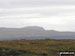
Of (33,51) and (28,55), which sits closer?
(28,55)

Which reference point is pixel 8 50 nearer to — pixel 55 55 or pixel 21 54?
pixel 21 54

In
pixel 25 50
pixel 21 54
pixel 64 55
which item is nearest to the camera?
pixel 64 55

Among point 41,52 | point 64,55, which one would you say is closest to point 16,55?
point 41,52

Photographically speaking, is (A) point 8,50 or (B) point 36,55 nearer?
(B) point 36,55

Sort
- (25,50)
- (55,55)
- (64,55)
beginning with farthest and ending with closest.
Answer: (25,50), (55,55), (64,55)

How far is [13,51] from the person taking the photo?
60.0 m

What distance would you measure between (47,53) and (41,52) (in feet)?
4.79

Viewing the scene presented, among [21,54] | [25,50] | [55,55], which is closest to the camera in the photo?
[55,55]

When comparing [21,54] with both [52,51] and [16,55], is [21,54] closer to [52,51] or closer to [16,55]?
[16,55]

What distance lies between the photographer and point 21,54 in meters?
58.2

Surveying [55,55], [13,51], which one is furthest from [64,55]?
[13,51]

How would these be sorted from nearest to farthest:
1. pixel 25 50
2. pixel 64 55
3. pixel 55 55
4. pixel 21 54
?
pixel 64 55
pixel 55 55
pixel 21 54
pixel 25 50

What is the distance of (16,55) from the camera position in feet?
185

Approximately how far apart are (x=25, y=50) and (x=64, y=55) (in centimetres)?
2089
